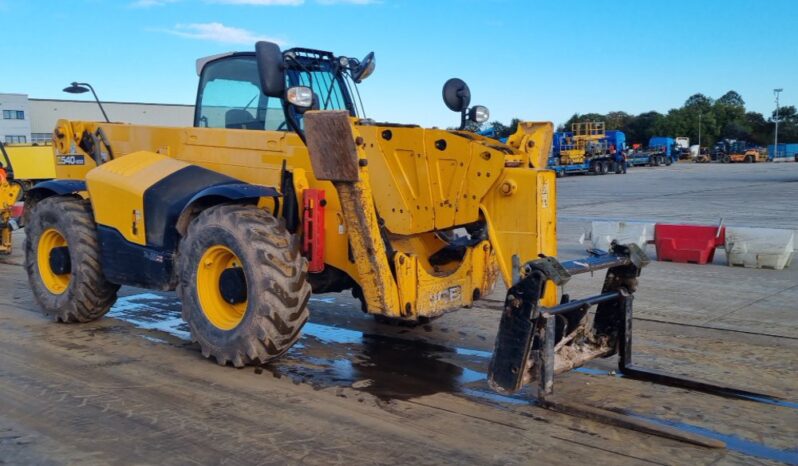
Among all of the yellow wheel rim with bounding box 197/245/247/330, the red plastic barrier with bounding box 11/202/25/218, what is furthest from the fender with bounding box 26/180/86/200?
the red plastic barrier with bounding box 11/202/25/218

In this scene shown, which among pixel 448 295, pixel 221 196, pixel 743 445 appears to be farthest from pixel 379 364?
pixel 743 445

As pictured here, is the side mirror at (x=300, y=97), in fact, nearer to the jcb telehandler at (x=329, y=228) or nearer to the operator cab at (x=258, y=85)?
the jcb telehandler at (x=329, y=228)

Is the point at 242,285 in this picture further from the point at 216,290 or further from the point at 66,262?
the point at 66,262

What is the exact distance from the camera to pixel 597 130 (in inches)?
1929

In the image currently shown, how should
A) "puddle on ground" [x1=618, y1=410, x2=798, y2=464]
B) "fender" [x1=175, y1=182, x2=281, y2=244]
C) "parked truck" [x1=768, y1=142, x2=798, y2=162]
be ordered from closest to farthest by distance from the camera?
1. "puddle on ground" [x1=618, y1=410, x2=798, y2=464]
2. "fender" [x1=175, y1=182, x2=281, y2=244]
3. "parked truck" [x1=768, y1=142, x2=798, y2=162]

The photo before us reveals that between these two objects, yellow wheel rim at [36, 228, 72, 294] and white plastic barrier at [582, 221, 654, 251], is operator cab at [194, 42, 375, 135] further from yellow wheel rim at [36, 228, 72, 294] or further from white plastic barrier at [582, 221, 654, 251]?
white plastic barrier at [582, 221, 654, 251]

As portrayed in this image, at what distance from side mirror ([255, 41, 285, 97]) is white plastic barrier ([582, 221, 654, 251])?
24.5 feet

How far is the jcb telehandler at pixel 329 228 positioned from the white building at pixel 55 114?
47901 mm

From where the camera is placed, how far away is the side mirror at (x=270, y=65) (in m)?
5.05

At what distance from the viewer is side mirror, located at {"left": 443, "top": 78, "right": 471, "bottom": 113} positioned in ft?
21.4

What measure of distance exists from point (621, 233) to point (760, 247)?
1.97m

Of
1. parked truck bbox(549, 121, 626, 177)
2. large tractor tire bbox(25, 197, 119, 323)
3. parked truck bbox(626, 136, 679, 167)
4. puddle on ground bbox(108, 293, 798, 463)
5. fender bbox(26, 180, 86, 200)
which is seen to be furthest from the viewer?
parked truck bbox(626, 136, 679, 167)

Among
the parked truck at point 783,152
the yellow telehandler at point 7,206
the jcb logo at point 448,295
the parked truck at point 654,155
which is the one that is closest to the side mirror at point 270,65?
the jcb logo at point 448,295

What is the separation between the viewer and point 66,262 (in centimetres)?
708
